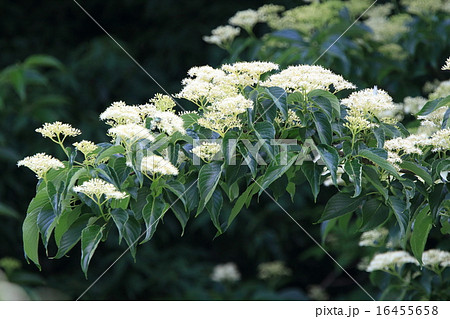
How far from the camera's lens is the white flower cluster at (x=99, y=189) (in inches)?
42.1

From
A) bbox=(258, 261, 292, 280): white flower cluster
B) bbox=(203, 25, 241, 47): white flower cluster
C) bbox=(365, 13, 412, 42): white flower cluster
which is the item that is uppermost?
bbox=(365, 13, 412, 42): white flower cluster

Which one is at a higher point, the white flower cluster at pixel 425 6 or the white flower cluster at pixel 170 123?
the white flower cluster at pixel 425 6

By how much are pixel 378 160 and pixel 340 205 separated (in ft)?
0.49

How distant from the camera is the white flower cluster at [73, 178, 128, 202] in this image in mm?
1070

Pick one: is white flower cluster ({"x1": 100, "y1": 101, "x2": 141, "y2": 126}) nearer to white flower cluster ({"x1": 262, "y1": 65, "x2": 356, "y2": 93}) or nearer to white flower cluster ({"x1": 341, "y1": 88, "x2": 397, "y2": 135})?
white flower cluster ({"x1": 262, "y1": 65, "x2": 356, "y2": 93})

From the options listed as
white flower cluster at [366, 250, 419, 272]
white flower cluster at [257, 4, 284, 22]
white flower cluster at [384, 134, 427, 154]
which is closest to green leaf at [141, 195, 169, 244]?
white flower cluster at [384, 134, 427, 154]

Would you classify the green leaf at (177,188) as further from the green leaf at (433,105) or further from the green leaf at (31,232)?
the green leaf at (433,105)

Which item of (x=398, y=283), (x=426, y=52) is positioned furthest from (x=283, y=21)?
(x=398, y=283)

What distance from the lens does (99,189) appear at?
1.07 meters

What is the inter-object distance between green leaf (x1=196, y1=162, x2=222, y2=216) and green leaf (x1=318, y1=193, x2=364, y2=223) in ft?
0.76

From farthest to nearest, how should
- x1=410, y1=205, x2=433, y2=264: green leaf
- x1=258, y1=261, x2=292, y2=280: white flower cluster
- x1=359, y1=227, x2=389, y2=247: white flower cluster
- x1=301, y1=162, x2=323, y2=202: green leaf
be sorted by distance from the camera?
x1=258, y1=261, x2=292, y2=280: white flower cluster → x1=359, y1=227, x2=389, y2=247: white flower cluster → x1=410, y1=205, x2=433, y2=264: green leaf → x1=301, y1=162, x2=323, y2=202: green leaf

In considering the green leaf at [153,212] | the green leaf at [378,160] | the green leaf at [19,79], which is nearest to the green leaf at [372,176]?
the green leaf at [378,160]

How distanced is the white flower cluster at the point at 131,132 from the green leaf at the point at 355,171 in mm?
364

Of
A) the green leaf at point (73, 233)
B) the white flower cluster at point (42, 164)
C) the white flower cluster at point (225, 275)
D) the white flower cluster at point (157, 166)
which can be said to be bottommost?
the green leaf at point (73, 233)
